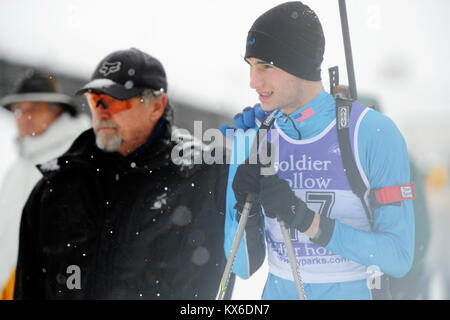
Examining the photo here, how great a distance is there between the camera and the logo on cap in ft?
4.56

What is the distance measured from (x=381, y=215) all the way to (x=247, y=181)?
0.31 m

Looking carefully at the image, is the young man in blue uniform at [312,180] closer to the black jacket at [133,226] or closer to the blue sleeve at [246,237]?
the blue sleeve at [246,237]

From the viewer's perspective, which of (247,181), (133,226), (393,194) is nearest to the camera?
(393,194)

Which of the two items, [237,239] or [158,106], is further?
[158,106]

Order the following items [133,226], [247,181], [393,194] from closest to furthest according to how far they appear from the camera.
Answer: [393,194], [247,181], [133,226]

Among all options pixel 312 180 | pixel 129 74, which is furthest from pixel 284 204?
pixel 129 74

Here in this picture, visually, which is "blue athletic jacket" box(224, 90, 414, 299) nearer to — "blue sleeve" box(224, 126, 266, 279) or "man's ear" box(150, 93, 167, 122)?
"blue sleeve" box(224, 126, 266, 279)

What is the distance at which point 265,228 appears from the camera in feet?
3.34

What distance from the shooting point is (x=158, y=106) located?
1.43m

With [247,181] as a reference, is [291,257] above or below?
below

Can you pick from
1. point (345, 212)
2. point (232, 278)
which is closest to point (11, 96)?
point (232, 278)

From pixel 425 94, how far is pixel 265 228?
65 centimetres

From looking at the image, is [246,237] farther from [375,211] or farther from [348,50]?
[348,50]

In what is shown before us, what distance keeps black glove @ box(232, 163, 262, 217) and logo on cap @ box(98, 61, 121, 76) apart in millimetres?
665
